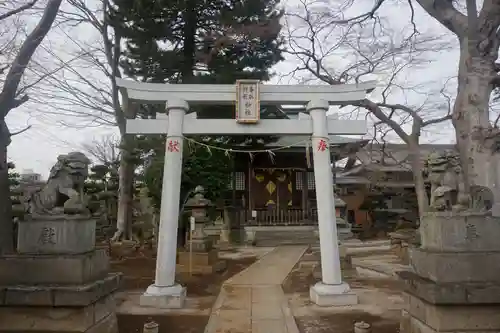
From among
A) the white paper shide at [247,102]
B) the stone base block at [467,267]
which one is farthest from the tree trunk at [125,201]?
the stone base block at [467,267]

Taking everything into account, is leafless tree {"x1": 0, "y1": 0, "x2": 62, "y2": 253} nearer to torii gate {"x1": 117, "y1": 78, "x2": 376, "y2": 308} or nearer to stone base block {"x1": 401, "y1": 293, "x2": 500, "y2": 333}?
torii gate {"x1": 117, "y1": 78, "x2": 376, "y2": 308}

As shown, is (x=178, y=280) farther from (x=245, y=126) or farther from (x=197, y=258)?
(x=245, y=126)

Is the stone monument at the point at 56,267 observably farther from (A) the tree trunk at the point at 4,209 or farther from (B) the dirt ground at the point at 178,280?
(A) the tree trunk at the point at 4,209

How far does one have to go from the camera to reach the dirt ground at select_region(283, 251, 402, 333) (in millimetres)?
6430

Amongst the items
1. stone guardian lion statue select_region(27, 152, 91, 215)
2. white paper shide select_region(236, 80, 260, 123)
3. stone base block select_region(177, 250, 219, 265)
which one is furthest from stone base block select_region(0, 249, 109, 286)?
stone base block select_region(177, 250, 219, 265)

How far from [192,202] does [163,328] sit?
287 inches

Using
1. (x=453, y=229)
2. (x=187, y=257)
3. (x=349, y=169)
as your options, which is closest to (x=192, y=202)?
(x=187, y=257)

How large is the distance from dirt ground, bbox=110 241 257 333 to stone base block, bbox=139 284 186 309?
0.37 meters

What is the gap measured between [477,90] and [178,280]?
8623 mm

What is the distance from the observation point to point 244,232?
22.3 metres

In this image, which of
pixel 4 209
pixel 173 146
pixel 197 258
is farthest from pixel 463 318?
pixel 197 258

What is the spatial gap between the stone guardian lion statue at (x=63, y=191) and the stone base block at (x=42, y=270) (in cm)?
61

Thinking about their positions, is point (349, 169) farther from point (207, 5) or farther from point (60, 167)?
point (60, 167)

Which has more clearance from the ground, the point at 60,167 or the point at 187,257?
the point at 60,167
